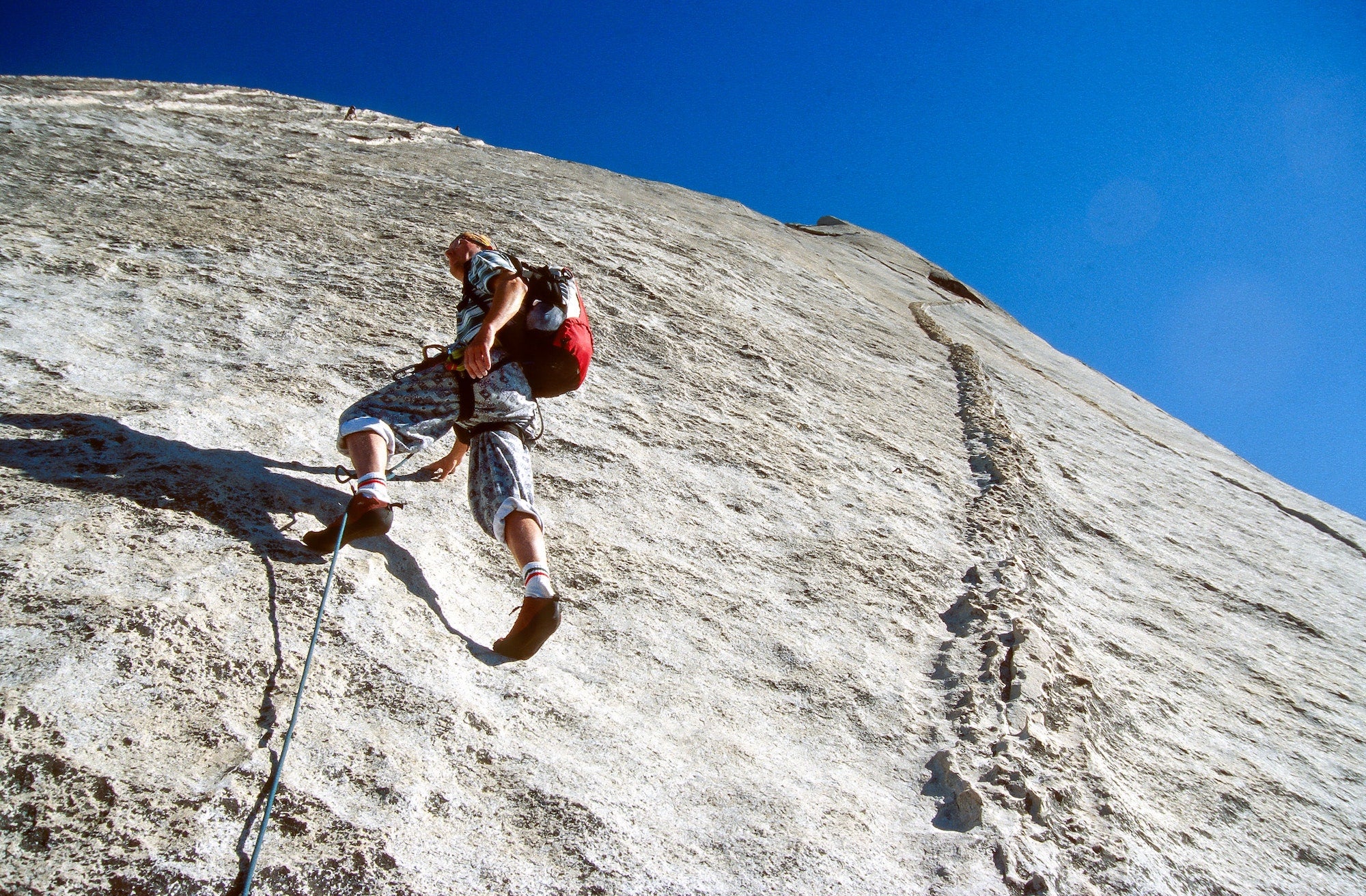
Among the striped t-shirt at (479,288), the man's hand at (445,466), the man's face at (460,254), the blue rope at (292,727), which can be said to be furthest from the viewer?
the man's hand at (445,466)

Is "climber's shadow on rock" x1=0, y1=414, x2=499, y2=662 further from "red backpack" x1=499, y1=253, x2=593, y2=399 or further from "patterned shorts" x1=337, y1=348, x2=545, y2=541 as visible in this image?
"red backpack" x1=499, y1=253, x2=593, y2=399

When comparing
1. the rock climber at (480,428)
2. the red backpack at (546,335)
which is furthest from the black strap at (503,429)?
the red backpack at (546,335)

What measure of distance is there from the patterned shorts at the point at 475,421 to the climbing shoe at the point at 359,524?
26cm

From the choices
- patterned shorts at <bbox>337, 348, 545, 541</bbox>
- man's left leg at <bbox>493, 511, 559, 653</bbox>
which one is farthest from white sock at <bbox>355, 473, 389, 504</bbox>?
man's left leg at <bbox>493, 511, 559, 653</bbox>

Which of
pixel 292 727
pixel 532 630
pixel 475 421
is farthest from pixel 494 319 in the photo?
pixel 292 727

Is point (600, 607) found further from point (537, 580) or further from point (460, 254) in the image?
point (460, 254)

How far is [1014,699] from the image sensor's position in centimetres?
260

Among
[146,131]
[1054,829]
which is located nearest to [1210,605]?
[1054,829]

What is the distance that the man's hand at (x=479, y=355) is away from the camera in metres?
2.29

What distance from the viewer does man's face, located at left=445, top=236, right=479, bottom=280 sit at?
2559mm

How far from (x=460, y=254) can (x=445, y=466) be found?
0.71 metres

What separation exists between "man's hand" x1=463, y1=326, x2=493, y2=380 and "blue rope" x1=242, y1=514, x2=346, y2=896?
52 cm

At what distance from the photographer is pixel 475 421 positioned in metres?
2.48

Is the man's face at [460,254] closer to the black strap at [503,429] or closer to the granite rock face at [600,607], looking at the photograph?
the black strap at [503,429]
